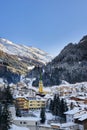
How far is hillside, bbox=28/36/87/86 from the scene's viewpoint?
139625 mm

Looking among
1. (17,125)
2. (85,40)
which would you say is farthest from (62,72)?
(17,125)

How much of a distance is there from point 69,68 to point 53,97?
63.9 metres

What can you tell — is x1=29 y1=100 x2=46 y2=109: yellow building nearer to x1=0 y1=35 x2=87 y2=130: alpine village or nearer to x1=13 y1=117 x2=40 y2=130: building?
x1=0 y1=35 x2=87 y2=130: alpine village

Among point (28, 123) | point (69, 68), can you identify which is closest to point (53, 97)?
point (28, 123)

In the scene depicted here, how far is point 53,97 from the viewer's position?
271 ft

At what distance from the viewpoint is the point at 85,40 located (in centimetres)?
17862

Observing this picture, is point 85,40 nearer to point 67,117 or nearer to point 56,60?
point 56,60

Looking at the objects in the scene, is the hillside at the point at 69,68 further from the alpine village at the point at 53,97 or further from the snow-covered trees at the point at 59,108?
the snow-covered trees at the point at 59,108

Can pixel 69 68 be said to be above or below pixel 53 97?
above

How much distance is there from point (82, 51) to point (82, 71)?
976 inches

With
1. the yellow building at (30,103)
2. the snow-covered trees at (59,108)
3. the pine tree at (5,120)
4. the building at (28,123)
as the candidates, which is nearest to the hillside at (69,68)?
the yellow building at (30,103)

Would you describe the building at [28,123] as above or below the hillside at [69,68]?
below

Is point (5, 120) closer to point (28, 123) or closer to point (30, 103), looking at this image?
point (28, 123)

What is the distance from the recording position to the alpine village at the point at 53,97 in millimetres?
49156
